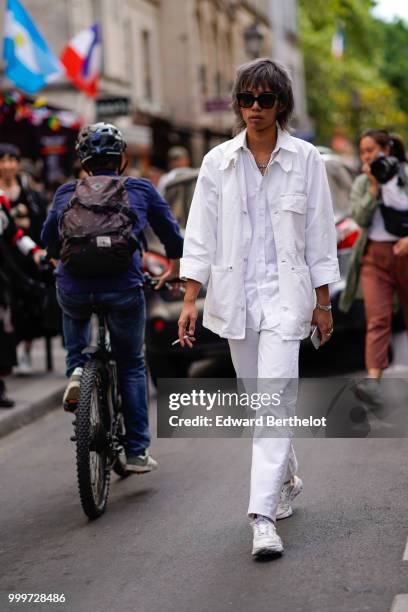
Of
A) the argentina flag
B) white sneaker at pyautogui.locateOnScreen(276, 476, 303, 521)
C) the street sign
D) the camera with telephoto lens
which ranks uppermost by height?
the argentina flag

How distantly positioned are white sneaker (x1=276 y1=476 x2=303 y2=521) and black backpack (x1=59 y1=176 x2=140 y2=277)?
4.43 ft

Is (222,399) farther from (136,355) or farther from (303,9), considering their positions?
(303,9)

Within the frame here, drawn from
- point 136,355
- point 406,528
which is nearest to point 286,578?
point 406,528

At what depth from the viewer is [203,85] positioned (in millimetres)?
36438

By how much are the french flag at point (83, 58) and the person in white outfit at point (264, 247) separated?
12.8 meters

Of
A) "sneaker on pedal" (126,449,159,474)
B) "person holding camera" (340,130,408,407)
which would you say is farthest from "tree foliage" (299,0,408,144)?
"sneaker on pedal" (126,449,159,474)

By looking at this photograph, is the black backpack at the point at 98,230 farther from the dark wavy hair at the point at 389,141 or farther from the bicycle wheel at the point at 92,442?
the dark wavy hair at the point at 389,141

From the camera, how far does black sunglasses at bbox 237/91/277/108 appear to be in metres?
5.10

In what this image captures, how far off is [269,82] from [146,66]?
28405 mm

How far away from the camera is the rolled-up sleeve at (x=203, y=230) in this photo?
5199 mm

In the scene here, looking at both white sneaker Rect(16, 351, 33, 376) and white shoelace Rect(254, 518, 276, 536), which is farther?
white sneaker Rect(16, 351, 33, 376)

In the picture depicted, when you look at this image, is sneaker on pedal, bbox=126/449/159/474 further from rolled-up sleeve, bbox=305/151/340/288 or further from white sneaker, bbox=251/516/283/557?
rolled-up sleeve, bbox=305/151/340/288

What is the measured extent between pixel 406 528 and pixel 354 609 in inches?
44.0

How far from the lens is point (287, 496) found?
5.68m
